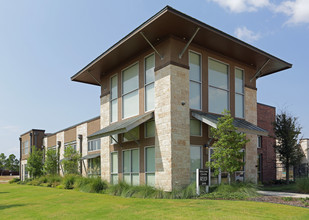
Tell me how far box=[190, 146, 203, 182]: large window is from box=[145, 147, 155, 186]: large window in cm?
208

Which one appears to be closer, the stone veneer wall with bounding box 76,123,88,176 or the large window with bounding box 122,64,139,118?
the large window with bounding box 122,64,139,118

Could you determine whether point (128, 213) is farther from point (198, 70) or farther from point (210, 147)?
point (198, 70)

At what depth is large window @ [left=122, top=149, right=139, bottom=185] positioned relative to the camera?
59.5 ft

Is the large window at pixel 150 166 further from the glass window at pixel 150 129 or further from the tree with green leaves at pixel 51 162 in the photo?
the tree with green leaves at pixel 51 162

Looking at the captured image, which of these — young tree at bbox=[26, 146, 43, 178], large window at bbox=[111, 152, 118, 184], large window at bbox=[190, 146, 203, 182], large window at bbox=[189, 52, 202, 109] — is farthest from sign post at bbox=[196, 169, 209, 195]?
young tree at bbox=[26, 146, 43, 178]

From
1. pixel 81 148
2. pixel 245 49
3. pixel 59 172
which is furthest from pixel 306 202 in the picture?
pixel 59 172

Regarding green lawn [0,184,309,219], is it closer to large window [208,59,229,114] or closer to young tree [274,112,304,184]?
large window [208,59,229,114]

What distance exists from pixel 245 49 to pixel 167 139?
7.20 meters

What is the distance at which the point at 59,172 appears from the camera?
117ft

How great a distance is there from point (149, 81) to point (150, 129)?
8.94 ft

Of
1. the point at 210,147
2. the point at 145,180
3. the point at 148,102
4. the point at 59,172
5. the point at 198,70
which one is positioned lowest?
the point at 59,172

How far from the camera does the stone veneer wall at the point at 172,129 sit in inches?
599

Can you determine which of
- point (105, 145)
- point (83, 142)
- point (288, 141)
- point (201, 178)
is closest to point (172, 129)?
point (201, 178)

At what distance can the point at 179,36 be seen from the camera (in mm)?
16219
